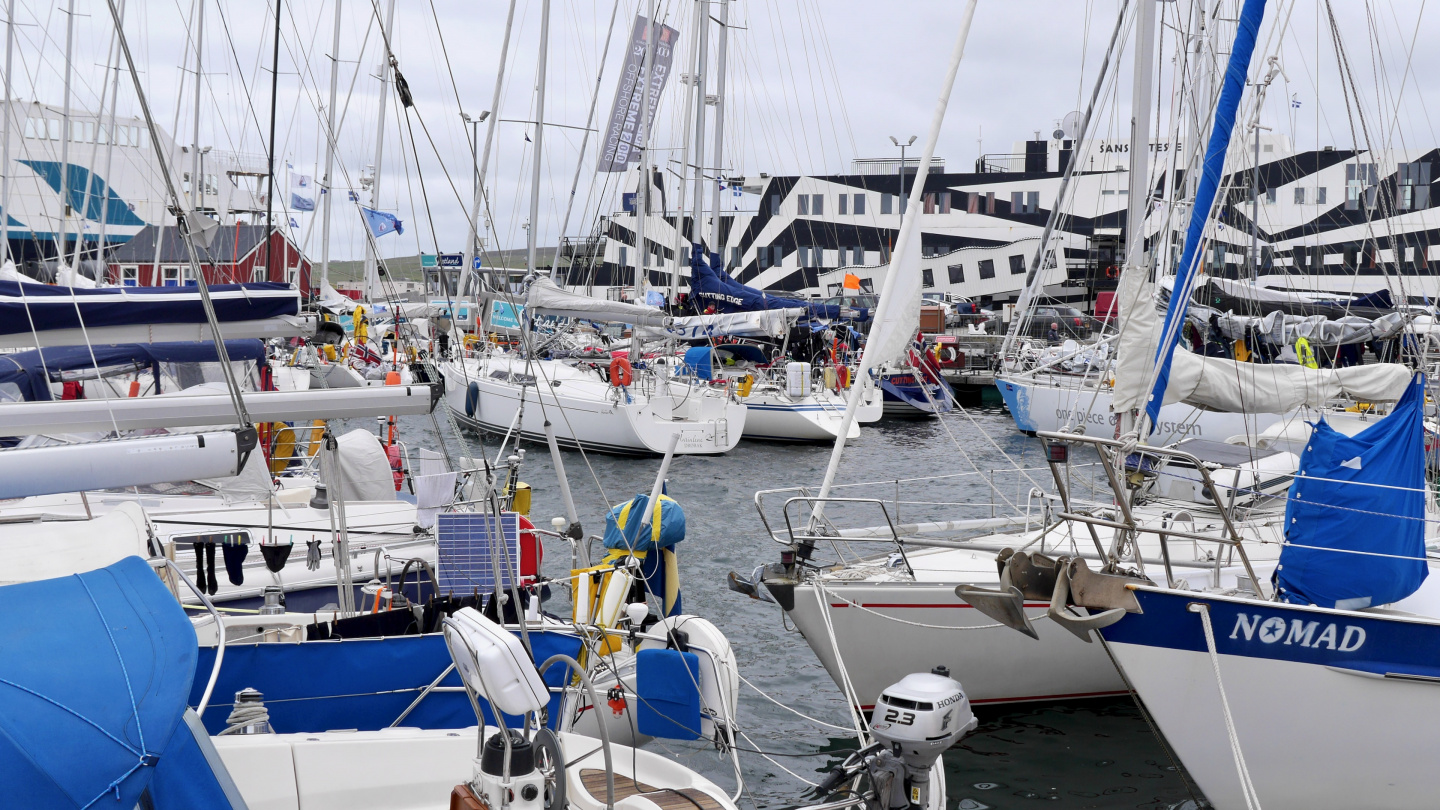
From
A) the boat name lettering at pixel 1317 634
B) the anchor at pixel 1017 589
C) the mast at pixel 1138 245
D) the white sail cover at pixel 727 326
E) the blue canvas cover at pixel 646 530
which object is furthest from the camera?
the white sail cover at pixel 727 326

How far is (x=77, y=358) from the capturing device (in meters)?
9.34

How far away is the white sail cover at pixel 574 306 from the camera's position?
69.5 ft

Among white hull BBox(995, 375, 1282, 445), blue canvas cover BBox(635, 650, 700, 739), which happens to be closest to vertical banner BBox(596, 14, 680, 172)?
white hull BBox(995, 375, 1282, 445)

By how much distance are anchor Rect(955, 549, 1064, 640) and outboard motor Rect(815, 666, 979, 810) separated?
851 millimetres

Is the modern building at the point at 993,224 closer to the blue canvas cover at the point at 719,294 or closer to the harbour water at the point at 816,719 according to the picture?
the blue canvas cover at the point at 719,294

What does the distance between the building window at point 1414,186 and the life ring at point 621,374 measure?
43077 mm

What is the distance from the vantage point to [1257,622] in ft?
21.0

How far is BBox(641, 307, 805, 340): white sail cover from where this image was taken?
22.8 m

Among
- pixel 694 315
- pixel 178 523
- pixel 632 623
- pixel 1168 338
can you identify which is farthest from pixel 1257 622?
pixel 694 315

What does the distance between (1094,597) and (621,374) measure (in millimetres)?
15136

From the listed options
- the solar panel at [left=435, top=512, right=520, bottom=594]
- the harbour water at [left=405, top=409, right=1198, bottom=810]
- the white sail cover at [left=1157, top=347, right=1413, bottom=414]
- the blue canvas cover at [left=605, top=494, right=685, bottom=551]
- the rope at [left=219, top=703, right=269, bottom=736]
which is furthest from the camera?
the white sail cover at [left=1157, top=347, right=1413, bottom=414]

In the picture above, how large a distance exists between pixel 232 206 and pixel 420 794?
5132 cm

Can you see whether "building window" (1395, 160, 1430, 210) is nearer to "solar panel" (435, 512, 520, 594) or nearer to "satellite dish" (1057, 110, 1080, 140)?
"satellite dish" (1057, 110, 1080, 140)

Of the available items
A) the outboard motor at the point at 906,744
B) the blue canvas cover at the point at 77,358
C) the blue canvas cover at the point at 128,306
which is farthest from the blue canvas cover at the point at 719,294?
the outboard motor at the point at 906,744
